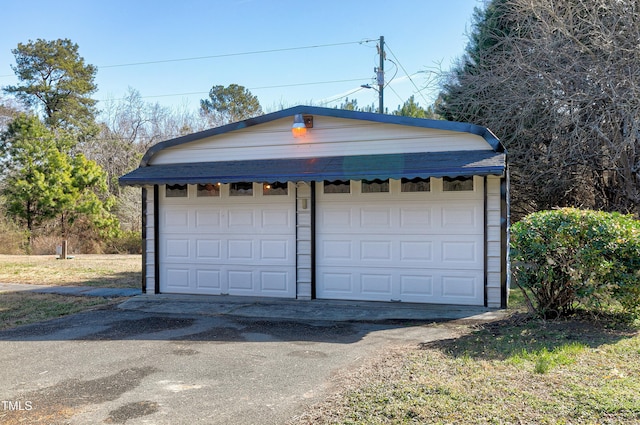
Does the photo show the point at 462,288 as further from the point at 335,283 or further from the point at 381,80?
the point at 381,80

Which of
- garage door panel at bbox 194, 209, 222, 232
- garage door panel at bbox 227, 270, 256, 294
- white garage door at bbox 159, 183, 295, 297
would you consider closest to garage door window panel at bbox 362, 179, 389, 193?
white garage door at bbox 159, 183, 295, 297

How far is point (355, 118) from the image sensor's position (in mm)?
8828

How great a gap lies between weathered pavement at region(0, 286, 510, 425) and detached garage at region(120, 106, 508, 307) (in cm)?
67

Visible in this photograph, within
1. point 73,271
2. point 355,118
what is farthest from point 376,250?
point 73,271

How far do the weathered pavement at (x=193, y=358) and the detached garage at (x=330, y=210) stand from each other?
67cm

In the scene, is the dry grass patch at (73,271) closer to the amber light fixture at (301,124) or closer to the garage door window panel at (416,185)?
the amber light fixture at (301,124)

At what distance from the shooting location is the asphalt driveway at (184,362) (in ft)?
13.1

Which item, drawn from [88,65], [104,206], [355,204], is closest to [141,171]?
[355,204]

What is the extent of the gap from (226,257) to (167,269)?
1265 millimetres

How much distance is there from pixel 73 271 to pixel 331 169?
387 inches

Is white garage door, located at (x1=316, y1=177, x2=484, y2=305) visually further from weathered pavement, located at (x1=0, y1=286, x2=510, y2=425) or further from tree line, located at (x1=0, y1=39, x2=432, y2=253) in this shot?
tree line, located at (x1=0, y1=39, x2=432, y2=253)

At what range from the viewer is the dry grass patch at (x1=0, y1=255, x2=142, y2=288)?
1236 cm

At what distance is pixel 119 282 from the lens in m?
12.2

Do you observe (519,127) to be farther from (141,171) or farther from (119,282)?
(119,282)
